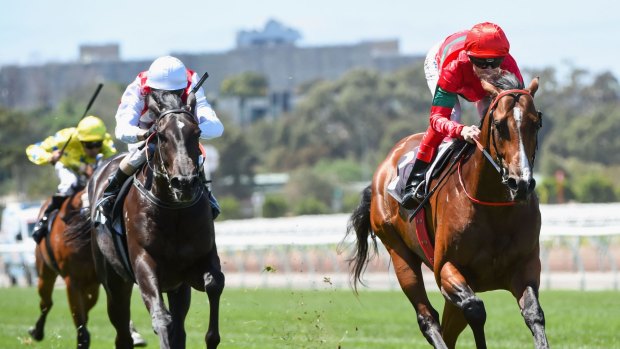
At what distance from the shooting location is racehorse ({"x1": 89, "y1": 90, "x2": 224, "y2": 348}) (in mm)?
7441

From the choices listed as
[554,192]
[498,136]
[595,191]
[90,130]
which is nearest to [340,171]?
[554,192]

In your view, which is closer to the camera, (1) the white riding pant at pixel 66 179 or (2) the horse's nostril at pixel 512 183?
(2) the horse's nostril at pixel 512 183

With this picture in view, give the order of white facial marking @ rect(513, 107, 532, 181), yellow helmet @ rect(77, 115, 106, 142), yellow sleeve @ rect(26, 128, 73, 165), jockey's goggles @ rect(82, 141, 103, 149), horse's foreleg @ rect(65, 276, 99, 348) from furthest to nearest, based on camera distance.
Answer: yellow sleeve @ rect(26, 128, 73, 165) < jockey's goggles @ rect(82, 141, 103, 149) < yellow helmet @ rect(77, 115, 106, 142) < horse's foreleg @ rect(65, 276, 99, 348) < white facial marking @ rect(513, 107, 532, 181)

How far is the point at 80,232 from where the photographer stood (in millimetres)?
10805

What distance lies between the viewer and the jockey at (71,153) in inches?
452

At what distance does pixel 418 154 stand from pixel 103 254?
2.29m

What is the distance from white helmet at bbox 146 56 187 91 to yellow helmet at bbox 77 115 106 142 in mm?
3478

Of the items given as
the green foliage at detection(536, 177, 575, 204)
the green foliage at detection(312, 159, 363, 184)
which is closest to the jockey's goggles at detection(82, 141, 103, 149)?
the green foliage at detection(536, 177, 575, 204)

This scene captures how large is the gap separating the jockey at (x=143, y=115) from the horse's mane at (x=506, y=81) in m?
1.85

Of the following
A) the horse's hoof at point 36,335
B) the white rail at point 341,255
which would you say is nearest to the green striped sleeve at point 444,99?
the horse's hoof at point 36,335

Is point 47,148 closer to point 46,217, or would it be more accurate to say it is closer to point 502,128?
point 46,217

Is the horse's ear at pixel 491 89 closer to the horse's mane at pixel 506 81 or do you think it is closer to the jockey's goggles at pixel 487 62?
the horse's mane at pixel 506 81

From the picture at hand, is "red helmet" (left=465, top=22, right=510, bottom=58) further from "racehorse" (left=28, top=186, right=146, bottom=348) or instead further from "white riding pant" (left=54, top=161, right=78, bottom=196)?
"white riding pant" (left=54, top=161, right=78, bottom=196)

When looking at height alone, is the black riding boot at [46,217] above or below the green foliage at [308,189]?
above
